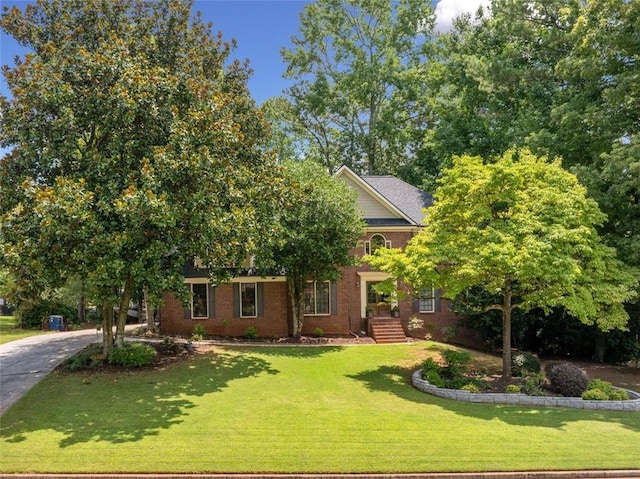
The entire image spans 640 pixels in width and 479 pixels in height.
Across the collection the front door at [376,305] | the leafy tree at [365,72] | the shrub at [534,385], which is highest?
the leafy tree at [365,72]

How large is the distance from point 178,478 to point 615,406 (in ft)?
40.5

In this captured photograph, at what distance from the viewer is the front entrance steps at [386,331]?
22645 mm

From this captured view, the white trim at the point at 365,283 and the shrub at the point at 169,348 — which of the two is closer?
the shrub at the point at 169,348

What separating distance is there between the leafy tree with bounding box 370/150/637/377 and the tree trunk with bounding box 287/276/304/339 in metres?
7.20

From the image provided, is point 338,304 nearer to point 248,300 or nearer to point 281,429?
point 248,300

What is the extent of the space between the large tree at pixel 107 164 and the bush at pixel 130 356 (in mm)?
1552

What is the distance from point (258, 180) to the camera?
18.4m

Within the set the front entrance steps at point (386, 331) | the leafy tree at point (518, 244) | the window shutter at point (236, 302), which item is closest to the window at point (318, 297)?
the front entrance steps at point (386, 331)

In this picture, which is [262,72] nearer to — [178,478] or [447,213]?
[447,213]

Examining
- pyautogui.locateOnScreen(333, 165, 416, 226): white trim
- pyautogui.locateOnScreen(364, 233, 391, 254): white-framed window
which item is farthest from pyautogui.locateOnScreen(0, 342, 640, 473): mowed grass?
pyautogui.locateOnScreen(333, 165, 416, 226): white trim

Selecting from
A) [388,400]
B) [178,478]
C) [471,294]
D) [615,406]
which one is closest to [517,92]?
[471,294]

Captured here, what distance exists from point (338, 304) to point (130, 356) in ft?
36.4

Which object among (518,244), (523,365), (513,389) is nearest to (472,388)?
(513,389)

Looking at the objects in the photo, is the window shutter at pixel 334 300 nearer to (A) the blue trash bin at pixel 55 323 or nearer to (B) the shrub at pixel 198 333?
(B) the shrub at pixel 198 333
